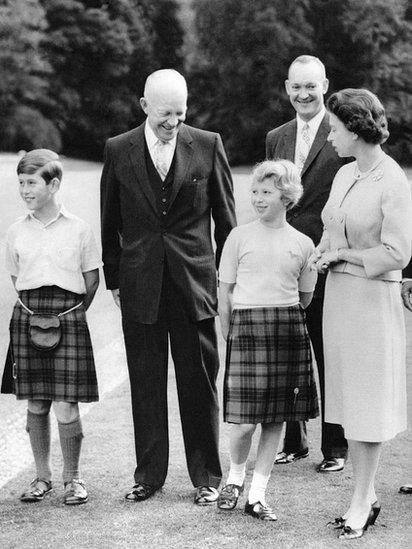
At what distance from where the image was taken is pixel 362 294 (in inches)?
177

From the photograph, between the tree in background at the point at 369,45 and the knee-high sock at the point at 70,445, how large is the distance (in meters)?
24.8

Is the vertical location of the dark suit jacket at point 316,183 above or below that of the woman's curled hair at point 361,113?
below

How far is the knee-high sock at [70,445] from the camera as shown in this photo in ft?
16.4

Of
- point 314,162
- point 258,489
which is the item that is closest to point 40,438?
point 258,489

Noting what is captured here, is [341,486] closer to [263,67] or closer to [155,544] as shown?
[155,544]

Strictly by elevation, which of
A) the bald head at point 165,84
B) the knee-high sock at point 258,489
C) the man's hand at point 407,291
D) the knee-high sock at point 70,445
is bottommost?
the knee-high sock at point 258,489

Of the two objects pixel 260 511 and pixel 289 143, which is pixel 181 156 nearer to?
pixel 289 143

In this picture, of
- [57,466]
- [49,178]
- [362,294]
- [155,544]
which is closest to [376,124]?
[362,294]

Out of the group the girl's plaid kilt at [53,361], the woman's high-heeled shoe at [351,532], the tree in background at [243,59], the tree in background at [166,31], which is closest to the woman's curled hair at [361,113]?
the girl's plaid kilt at [53,361]

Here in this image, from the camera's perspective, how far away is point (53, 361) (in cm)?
496

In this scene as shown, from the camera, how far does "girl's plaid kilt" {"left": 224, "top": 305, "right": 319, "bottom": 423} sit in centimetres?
475

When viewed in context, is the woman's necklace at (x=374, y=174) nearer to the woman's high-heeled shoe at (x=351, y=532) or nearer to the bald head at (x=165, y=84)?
the bald head at (x=165, y=84)

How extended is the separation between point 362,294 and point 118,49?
31.5m

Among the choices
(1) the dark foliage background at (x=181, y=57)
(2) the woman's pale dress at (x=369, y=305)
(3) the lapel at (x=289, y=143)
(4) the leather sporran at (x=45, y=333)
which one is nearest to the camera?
(2) the woman's pale dress at (x=369, y=305)
